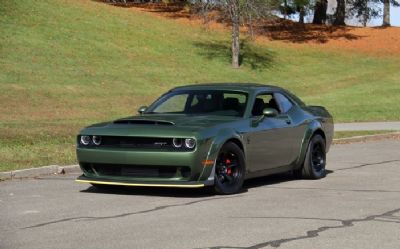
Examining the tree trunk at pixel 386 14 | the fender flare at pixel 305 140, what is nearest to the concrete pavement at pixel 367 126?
the fender flare at pixel 305 140

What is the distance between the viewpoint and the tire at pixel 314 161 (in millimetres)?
11547

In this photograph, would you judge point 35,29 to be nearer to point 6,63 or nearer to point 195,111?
point 6,63

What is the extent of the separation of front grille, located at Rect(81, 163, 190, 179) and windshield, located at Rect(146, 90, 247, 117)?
147cm

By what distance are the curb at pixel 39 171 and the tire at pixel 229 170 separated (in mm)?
3637

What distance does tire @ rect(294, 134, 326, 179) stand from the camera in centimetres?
1155

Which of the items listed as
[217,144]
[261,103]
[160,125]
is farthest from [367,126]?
[160,125]

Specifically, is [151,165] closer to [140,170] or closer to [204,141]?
[140,170]

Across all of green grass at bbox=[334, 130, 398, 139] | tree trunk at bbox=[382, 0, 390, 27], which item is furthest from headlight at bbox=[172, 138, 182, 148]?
tree trunk at bbox=[382, 0, 390, 27]

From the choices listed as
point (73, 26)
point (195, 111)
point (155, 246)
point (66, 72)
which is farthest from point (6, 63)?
point (155, 246)

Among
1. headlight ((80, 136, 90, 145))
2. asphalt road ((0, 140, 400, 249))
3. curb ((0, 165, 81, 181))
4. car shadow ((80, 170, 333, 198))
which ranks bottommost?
curb ((0, 165, 81, 181))

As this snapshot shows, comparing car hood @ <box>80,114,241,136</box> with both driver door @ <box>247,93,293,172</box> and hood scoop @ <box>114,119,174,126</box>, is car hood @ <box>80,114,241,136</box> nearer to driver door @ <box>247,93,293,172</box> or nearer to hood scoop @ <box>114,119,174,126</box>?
hood scoop @ <box>114,119,174,126</box>

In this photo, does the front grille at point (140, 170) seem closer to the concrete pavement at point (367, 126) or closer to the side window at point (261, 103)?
the side window at point (261, 103)

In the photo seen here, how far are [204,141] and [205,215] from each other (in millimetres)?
1209

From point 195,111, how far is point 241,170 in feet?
3.97
